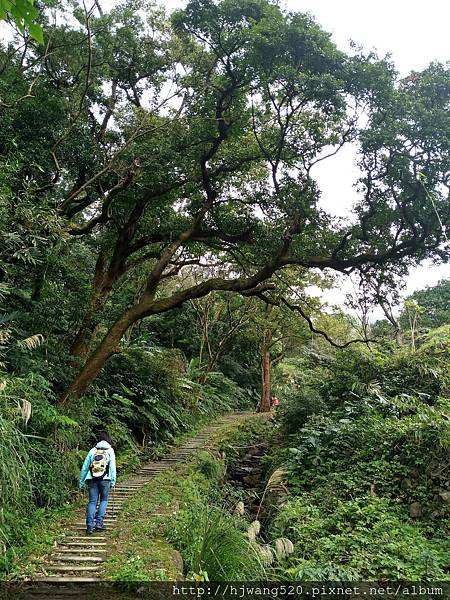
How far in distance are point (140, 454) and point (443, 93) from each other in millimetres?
10121

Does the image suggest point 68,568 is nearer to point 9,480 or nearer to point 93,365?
point 9,480

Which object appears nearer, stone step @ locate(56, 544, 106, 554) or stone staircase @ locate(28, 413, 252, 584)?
stone staircase @ locate(28, 413, 252, 584)

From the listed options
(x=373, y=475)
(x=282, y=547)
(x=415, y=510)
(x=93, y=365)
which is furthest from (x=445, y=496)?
(x=93, y=365)

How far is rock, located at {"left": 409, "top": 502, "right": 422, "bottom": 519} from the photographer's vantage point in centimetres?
680

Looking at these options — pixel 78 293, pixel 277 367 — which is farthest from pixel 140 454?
pixel 277 367

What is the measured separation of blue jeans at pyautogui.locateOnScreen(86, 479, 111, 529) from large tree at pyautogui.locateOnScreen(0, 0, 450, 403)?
10.6 feet

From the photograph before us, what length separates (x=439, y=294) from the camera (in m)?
26.7

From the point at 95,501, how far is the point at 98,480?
260 mm

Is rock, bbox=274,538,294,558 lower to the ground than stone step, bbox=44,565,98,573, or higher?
lower

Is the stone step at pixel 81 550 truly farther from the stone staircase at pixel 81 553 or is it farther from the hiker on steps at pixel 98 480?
the hiker on steps at pixel 98 480

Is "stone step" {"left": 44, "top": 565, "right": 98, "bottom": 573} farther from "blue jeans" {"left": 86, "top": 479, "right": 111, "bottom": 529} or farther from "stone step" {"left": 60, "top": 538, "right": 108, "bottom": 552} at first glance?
"blue jeans" {"left": 86, "top": 479, "right": 111, "bottom": 529}

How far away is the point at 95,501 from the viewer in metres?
5.98

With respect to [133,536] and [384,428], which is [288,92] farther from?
[133,536]

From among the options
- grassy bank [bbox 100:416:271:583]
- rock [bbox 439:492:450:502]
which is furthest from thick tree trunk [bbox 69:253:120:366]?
rock [bbox 439:492:450:502]
